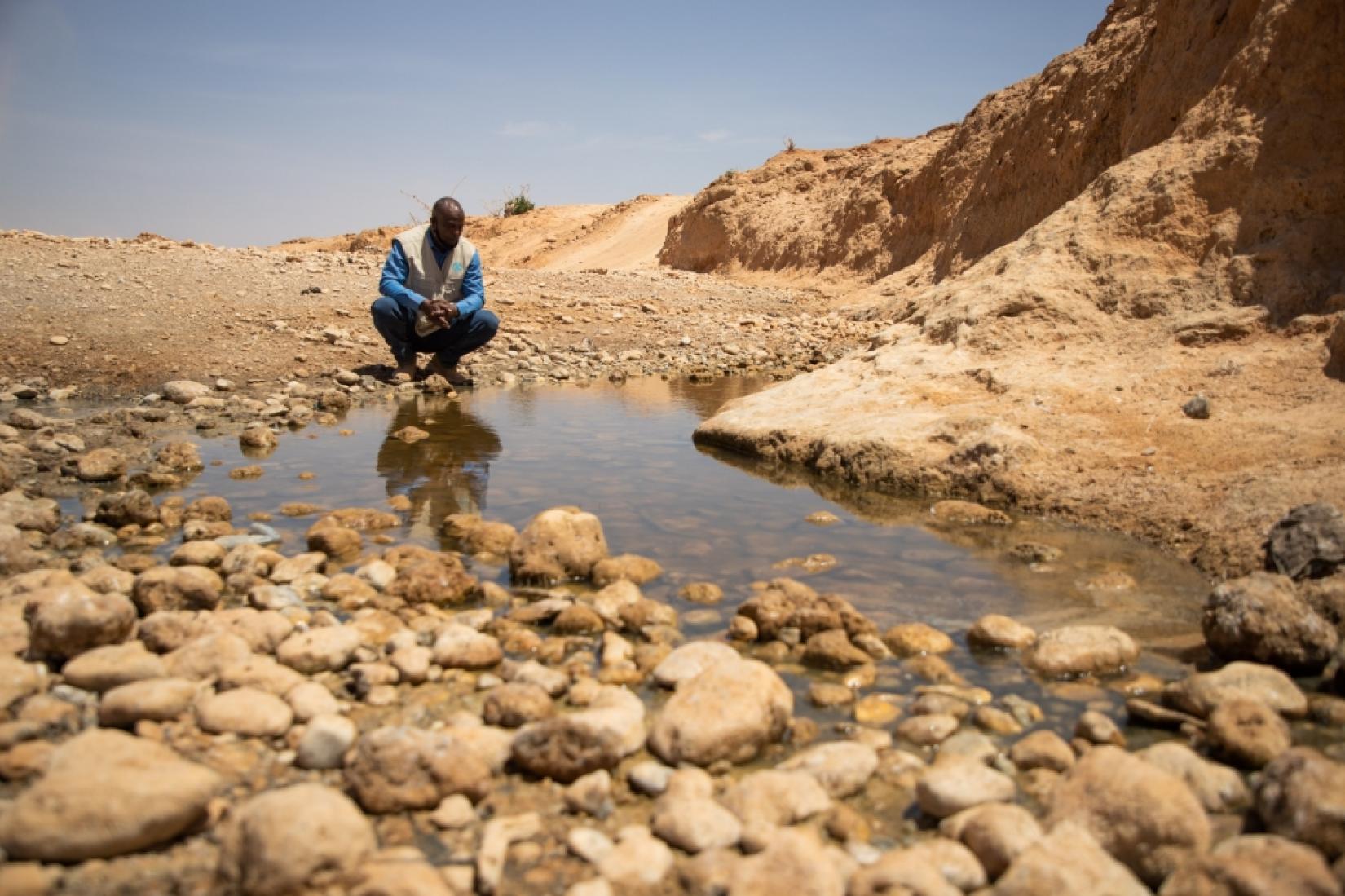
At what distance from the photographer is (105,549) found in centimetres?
370

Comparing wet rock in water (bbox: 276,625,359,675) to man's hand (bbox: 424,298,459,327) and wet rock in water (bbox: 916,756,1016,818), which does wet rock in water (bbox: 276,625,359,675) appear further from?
man's hand (bbox: 424,298,459,327)

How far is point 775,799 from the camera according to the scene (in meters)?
2.05

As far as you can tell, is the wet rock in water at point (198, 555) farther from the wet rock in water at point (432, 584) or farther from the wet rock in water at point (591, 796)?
the wet rock in water at point (591, 796)

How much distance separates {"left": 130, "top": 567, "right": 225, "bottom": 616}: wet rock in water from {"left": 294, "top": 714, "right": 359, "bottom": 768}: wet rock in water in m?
1.00

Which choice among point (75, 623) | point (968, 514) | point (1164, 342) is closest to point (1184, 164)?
point (1164, 342)

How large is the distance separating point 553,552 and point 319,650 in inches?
40.1

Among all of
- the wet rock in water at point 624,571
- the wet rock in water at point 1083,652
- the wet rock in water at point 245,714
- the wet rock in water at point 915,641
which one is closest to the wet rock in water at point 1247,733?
the wet rock in water at point 1083,652

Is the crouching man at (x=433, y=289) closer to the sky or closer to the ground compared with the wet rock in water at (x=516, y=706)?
closer to the sky

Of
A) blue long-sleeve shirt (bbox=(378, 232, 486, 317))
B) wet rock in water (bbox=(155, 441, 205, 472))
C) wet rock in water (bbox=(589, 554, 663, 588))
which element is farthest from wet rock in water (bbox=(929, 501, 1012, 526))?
blue long-sleeve shirt (bbox=(378, 232, 486, 317))

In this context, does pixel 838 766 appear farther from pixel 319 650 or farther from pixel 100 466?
pixel 100 466

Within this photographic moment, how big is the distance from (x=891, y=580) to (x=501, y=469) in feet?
8.54

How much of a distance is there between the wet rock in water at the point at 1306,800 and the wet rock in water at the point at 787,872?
0.87 metres

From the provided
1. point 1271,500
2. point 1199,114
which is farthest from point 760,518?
point 1199,114

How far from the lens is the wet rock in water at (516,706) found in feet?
7.92
